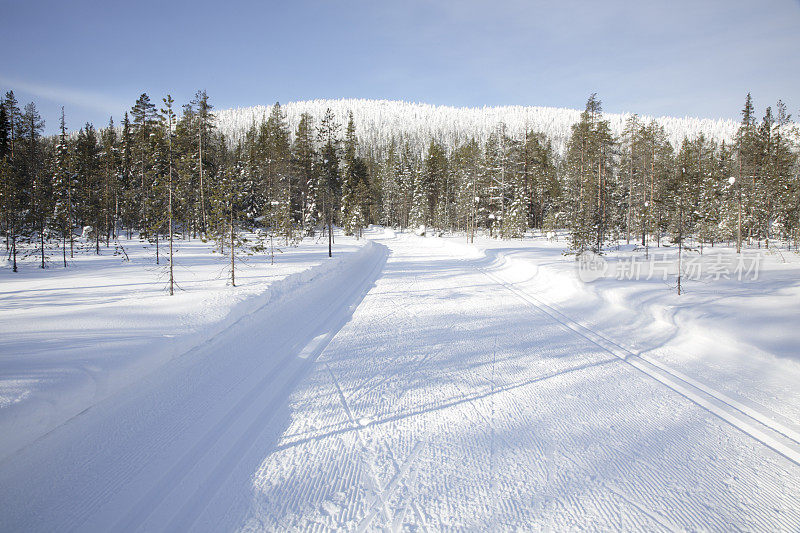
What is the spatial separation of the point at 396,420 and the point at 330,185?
917 inches

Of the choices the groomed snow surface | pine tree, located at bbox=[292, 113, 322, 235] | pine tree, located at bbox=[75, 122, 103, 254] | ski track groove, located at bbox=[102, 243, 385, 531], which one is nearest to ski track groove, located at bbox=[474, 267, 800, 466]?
the groomed snow surface

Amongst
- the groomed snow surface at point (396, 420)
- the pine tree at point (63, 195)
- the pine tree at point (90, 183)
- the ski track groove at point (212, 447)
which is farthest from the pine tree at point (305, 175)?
the ski track groove at point (212, 447)

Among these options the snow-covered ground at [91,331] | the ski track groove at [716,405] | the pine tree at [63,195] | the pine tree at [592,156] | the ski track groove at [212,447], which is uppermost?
the pine tree at [592,156]

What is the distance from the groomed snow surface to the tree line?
6.27m

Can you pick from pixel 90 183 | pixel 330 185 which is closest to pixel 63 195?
pixel 90 183

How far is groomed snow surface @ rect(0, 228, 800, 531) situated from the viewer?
257 centimetres

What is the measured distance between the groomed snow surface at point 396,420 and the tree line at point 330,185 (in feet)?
20.6

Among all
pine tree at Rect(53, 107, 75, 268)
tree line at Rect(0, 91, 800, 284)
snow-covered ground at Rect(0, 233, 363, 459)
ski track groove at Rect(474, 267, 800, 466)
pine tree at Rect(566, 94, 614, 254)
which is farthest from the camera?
pine tree at Rect(566, 94, 614, 254)

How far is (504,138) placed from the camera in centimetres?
3953

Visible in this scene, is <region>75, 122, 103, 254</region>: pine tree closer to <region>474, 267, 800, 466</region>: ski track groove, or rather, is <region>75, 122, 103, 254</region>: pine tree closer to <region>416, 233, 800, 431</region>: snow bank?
<region>416, 233, 800, 431</region>: snow bank

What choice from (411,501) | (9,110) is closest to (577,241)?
(411,501)

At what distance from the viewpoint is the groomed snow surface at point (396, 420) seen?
Answer: 2574 millimetres

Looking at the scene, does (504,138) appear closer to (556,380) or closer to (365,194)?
(365,194)

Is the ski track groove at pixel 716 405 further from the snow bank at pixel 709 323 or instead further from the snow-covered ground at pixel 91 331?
the snow-covered ground at pixel 91 331
